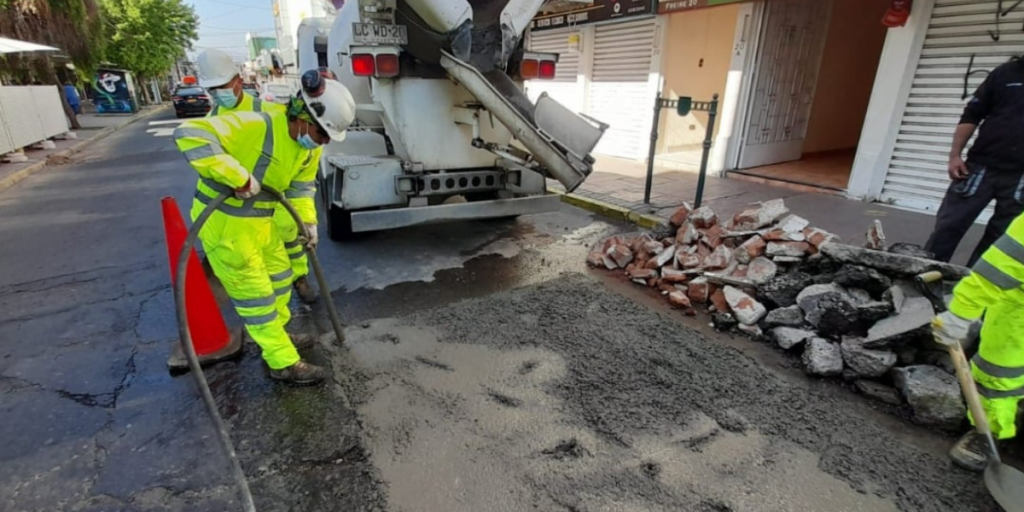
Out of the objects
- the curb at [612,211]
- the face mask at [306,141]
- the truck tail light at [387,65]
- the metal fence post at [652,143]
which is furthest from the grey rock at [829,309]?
the truck tail light at [387,65]

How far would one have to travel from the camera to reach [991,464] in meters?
2.08

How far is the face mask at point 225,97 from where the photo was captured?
3.18 metres

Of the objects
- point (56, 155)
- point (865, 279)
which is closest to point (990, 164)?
point (865, 279)

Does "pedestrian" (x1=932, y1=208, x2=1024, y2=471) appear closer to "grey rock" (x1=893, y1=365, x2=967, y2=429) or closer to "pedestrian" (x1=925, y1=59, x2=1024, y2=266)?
"grey rock" (x1=893, y1=365, x2=967, y2=429)

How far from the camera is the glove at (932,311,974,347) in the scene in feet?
7.06

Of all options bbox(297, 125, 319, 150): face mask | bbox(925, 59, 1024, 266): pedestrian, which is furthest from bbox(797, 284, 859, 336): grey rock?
bbox(297, 125, 319, 150): face mask

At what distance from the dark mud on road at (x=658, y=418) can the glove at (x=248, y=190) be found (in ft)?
3.96

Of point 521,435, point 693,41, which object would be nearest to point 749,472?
point 521,435

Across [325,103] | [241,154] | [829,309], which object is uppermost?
[325,103]

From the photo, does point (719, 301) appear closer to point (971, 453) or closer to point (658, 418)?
point (658, 418)

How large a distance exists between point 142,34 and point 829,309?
→ 37755mm

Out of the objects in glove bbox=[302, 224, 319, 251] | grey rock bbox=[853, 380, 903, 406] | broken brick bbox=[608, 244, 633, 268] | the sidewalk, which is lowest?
grey rock bbox=[853, 380, 903, 406]

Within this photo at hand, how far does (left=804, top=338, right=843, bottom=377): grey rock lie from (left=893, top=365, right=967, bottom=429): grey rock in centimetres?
31

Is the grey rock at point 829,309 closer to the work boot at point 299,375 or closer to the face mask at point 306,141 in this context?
the work boot at point 299,375
